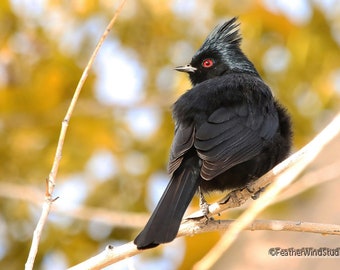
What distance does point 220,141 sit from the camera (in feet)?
13.8

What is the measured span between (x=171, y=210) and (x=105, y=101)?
343cm

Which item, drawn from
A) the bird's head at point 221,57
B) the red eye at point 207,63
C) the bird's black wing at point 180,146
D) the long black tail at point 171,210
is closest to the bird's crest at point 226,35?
the bird's head at point 221,57

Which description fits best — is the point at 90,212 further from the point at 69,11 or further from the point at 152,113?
the point at 69,11

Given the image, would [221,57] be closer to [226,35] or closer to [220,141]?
[226,35]

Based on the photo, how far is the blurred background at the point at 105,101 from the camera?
6.52 metres

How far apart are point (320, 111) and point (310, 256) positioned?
1.91 m

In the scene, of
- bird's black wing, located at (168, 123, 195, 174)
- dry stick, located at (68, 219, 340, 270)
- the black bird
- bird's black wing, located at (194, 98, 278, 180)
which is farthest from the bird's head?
dry stick, located at (68, 219, 340, 270)

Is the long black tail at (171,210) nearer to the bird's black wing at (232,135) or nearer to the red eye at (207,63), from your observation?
the bird's black wing at (232,135)

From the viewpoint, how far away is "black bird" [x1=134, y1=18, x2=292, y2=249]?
393 centimetres

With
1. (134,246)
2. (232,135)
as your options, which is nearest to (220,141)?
(232,135)

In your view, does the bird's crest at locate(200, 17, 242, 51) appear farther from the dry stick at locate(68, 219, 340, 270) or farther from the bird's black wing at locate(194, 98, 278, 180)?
the dry stick at locate(68, 219, 340, 270)

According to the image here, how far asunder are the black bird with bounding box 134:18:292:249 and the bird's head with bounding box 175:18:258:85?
226 millimetres

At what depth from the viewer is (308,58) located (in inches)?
265

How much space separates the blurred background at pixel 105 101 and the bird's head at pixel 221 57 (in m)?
0.92
